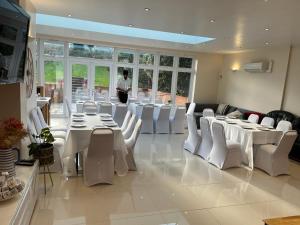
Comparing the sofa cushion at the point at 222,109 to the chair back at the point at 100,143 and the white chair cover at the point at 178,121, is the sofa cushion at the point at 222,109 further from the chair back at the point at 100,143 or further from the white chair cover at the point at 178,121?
the chair back at the point at 100,143

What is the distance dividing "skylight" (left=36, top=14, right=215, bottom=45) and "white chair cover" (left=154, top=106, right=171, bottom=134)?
2354mm

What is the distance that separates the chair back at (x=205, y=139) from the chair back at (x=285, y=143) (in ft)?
4.31

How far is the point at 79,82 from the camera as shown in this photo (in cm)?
891

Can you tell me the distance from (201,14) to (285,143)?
2986mm

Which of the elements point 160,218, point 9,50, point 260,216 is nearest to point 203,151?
point 260,216

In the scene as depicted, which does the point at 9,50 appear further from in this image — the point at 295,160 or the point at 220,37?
the point at 295,160

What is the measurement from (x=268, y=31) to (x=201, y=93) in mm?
5142

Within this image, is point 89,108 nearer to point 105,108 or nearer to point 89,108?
point 89,108

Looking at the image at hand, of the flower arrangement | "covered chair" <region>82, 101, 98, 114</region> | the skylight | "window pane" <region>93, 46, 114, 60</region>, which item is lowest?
"covered chair" <region>82, 101, 98, 114</region>

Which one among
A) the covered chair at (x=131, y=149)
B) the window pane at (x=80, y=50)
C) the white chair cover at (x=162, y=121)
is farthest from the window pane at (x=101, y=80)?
the covered chair at (x=131, y=149)

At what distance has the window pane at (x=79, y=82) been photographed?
28.9ft

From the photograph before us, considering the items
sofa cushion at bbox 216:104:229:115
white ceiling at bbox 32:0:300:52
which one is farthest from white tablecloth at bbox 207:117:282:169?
sofa cushion at bbox 216:104:229:115

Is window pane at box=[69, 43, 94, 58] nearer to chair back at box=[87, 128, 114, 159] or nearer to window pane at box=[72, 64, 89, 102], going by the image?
window pane at box=[72, 64, 89, 102]

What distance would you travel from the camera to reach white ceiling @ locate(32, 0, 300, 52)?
370cm
